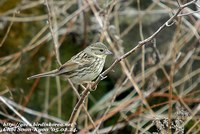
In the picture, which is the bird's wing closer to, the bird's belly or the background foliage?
the bird's belly

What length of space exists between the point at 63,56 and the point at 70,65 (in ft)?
8.96

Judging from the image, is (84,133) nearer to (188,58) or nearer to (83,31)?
A: (188,58)

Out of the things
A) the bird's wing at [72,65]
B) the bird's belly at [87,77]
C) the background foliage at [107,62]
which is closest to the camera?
the bird's wing at [72,65]

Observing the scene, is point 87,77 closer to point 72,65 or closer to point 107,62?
point 72,65

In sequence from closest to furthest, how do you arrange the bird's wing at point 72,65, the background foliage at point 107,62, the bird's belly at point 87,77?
1. the bird's wing at point 72,65
2. the bird's belly at point 87,77
3. the background foliage at point 107,62

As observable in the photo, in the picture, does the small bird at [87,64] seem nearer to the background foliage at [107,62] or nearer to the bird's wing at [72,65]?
the bird's wing at [72,65]

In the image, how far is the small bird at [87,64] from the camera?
3477mm

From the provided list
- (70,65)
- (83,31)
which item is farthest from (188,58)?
(70,65)

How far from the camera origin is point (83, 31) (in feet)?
20.5

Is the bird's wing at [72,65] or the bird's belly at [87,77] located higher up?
the bird's wing at [72,65]

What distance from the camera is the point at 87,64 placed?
143 inches

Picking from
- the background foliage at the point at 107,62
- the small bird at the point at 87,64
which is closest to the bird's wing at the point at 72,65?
the small bird at the point at 87,64

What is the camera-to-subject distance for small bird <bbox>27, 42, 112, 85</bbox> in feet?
11.4

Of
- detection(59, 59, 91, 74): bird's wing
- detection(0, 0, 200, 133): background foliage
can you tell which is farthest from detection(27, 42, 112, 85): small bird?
detection(0, 0, 200, 133): background foliage
